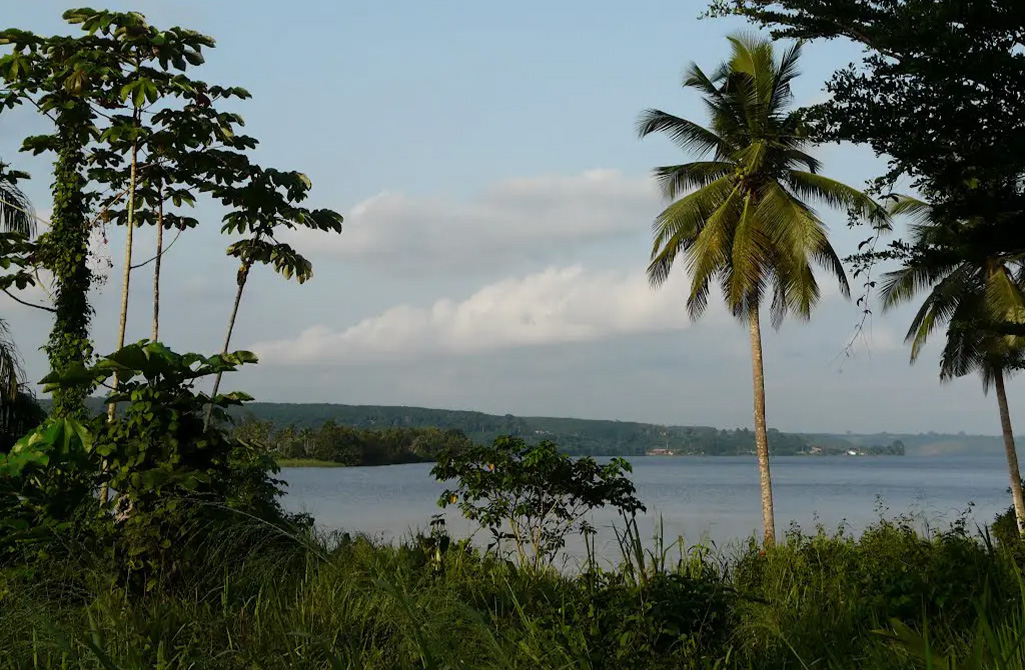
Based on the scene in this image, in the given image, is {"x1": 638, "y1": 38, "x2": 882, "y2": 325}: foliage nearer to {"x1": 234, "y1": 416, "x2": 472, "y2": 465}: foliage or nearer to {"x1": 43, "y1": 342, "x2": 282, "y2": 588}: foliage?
{"x1": 43, "y1": 342, "x2": 282, "y2": 588}: foliage

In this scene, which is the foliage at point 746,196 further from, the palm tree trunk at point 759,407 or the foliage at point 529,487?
the foliage at point 529,487

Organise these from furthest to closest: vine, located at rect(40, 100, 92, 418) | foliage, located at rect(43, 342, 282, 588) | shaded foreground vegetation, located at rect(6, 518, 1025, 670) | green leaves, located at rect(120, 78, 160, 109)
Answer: vine, located at rect(40, 100, 92, 418), green leaves, located at rect(120, 78, 160, 109), foliage, located at rect(43, 342, 282, 588), shaded foreground vegetation, located at rect(6, 518, 1025, 670)

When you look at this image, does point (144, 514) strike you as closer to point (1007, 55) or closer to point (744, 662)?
point (744, 662)

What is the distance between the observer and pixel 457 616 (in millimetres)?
3738

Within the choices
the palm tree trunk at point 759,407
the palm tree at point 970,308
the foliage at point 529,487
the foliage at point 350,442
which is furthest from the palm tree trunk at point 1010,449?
the foliage at point 350,442

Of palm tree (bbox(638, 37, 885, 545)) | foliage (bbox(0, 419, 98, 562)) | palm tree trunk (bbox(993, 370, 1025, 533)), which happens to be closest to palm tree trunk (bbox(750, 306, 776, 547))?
palm tree (bbox(638, 37, 885, 545))

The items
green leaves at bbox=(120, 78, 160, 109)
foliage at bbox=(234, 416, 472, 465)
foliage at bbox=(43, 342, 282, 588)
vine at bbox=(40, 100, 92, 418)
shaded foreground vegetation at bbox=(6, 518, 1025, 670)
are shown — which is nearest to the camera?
shaded foreground vegetation at bbox=(6, 518, 1025, 670)

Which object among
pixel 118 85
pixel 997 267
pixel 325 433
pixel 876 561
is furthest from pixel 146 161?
pixel 325 433

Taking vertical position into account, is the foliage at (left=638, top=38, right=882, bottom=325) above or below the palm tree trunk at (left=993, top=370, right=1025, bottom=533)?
above

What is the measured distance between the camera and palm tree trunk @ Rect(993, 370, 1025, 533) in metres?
25.4

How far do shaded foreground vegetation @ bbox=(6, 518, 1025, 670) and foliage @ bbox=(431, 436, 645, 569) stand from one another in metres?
5.32

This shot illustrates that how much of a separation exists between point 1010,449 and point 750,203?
11501 millimetres

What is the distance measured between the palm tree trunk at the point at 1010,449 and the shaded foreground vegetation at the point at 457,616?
822 inches

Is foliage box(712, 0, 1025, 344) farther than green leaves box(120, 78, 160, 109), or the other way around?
green leaves box(120, 78, 160, 109)
